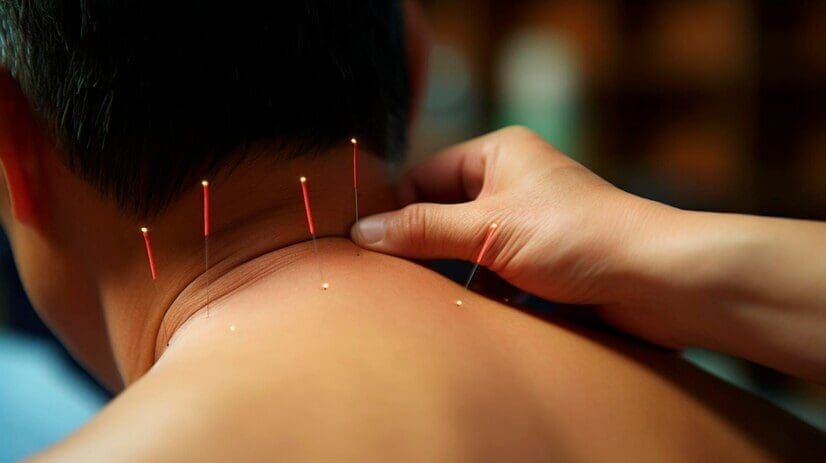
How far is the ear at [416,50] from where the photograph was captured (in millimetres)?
627

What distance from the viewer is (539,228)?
0.53 metres

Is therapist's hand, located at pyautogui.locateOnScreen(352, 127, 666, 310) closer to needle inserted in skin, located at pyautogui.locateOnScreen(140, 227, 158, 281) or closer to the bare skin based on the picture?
the bare skin

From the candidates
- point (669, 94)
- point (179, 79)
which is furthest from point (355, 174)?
point (669, 94)

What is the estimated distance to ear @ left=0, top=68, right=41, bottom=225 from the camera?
53cm

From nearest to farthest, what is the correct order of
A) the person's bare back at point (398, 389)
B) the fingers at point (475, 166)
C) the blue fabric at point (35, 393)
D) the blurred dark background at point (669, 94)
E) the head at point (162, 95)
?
the person's bare back at point (398, 389)
the head at point (162, 95)
the fingers at point (475, 166)
the blurred dark background at point (669, 94)
the blue fabric at point (35, 393)

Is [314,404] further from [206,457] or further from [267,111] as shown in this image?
[267,111]

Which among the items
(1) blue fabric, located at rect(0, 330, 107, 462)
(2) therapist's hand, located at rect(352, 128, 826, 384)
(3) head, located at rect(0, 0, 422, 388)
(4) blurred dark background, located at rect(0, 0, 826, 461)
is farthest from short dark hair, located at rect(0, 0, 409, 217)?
(1) blue fabric, located at rect(0, 330, 107, 462)

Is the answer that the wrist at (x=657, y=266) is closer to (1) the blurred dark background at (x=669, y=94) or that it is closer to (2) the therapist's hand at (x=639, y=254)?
(2) the therapist's hand at (x=639, y=254)

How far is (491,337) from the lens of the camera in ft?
1.59

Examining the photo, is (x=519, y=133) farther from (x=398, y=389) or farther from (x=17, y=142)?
(x=17, y=142)

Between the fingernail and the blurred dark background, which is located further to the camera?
the blurred dark background

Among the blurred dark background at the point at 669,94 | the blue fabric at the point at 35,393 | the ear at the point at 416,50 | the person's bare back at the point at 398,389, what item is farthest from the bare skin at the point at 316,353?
the blue fabric at the point at 35,393

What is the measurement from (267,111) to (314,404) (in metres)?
0.23

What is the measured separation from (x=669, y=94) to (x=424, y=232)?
480 mm
